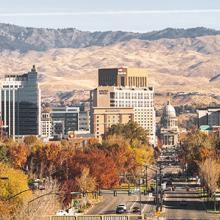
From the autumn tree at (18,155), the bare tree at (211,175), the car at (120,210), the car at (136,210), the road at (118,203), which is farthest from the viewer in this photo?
the autumn tree at (18,155)

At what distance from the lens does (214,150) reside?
531 feet

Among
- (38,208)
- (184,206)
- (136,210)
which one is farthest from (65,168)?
(38,208)

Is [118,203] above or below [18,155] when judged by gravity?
below

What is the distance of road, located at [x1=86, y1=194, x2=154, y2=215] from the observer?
107 m

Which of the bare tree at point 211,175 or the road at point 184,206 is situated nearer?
the road at point 184,206

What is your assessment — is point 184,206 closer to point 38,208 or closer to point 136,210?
point 136,210

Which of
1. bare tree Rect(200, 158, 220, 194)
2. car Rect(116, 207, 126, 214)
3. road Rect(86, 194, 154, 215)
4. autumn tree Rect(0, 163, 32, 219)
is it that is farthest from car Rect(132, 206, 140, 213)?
bare tree Rect(200, 158, 220, 194)

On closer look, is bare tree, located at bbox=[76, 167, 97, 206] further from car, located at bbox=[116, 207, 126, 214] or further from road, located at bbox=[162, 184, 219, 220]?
car, located at bbox=[116, 207, 126, 214]

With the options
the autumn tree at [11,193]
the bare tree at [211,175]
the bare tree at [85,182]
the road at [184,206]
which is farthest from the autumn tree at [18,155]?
the autumn tree at [11,193]

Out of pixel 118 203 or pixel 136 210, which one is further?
pixel 118 203

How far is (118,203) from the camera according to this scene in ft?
396

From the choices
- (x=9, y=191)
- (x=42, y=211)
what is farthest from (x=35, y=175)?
(x=42, y=211)

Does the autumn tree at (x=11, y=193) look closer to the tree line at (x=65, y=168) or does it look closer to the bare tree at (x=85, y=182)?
the tree line at (x=65, y=168)

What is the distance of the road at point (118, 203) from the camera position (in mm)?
106681
